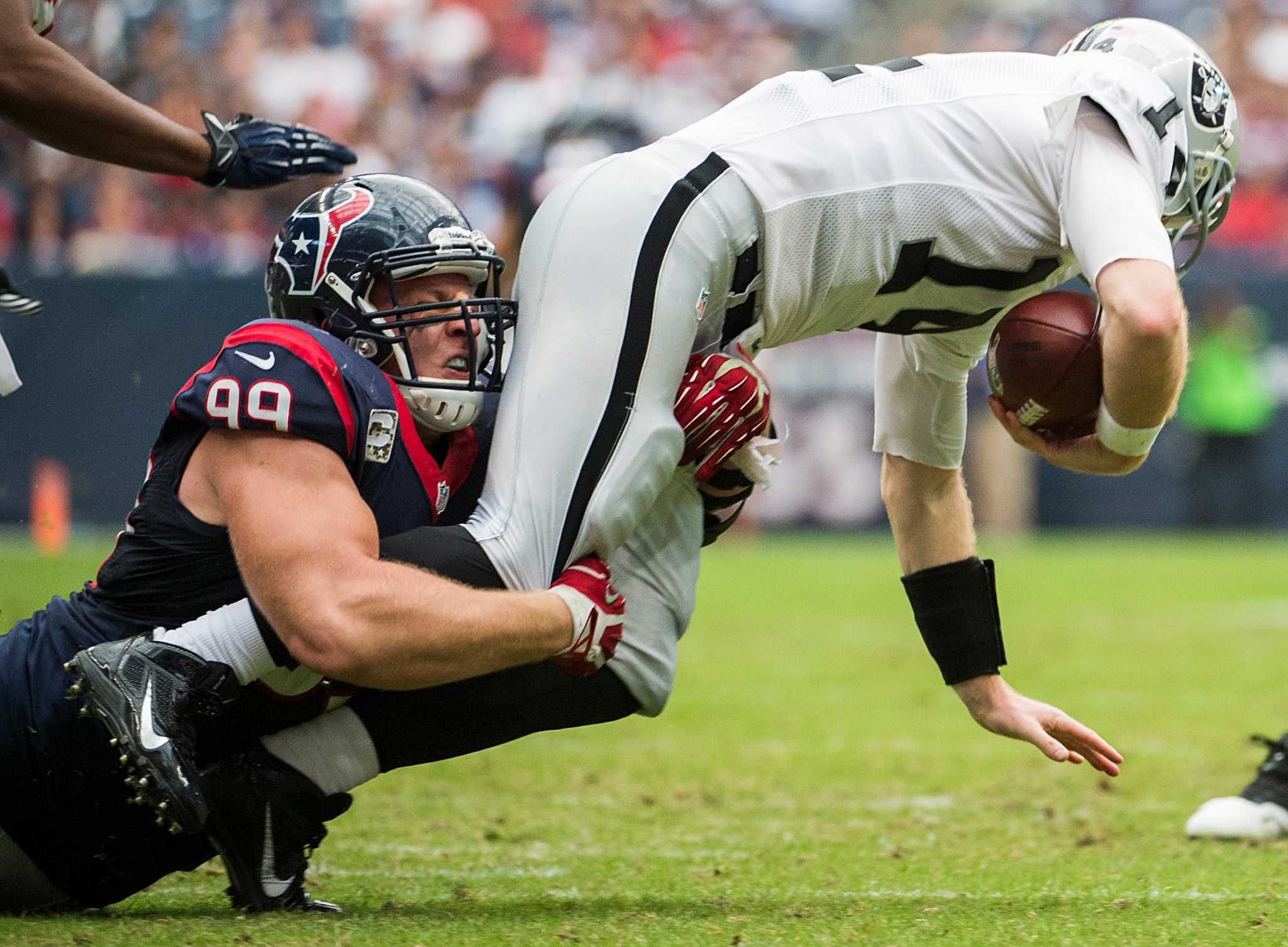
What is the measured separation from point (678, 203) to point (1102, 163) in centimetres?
60

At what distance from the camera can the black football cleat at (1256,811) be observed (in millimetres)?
3168

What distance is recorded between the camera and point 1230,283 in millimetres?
11562

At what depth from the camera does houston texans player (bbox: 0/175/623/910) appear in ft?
7.12

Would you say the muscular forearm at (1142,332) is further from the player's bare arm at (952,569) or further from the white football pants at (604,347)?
the player's bare arm at (952,569)

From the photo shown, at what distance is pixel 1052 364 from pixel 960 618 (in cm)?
60

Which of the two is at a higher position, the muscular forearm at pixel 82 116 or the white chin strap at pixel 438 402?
the muscular forearm at pixel 82 116

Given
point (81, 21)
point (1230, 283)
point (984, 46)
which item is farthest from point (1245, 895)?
point (984, 46)

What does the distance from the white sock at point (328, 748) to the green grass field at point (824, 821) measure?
103 mm

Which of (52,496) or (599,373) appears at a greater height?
(599,373)

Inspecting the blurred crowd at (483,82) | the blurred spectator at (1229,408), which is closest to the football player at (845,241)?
the blurred crowd at (483,82)

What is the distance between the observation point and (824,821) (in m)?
3.41

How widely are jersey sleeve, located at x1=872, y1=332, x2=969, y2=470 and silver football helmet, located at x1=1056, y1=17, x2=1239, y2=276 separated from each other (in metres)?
0.43

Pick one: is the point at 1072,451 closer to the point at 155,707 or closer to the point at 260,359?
the point at 260,359

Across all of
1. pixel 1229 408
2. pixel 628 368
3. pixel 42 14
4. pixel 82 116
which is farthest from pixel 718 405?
pixel 1229 408
